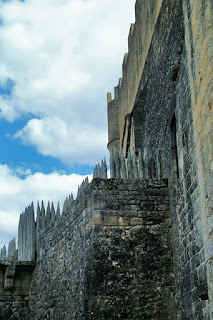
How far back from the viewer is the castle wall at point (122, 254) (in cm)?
661

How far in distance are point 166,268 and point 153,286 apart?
35 cm

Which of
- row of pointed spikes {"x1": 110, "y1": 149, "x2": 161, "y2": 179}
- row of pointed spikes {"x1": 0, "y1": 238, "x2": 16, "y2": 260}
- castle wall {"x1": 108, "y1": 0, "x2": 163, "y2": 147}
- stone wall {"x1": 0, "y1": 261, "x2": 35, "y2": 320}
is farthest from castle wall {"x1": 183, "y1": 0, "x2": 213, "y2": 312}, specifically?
row of pointed spikes {"x1": 0, "y1": 238, "x2": 16, "y2": 260}

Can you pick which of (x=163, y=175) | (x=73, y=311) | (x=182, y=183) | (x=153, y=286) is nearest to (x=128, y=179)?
(x=163, y=175)

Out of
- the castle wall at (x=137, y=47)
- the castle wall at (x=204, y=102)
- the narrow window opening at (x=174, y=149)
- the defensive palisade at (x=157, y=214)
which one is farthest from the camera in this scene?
the castle wall at (x=137, y=47)

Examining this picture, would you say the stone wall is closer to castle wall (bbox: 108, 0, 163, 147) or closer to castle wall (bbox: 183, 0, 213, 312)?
castle wall (bbox: 108, 0, 163, 147)

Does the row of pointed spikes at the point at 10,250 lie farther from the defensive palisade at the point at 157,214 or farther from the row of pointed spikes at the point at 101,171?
the row of pointed spikes at the point at 101,171

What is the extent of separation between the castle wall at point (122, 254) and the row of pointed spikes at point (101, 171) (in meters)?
0.22

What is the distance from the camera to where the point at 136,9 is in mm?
12172

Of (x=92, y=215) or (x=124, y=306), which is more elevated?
(x=92, y=215)

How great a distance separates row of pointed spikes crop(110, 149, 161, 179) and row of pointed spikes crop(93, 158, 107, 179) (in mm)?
158

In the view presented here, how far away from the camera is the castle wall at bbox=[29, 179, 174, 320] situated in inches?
260

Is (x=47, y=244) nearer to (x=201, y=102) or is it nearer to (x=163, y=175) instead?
(x=163, y=175)

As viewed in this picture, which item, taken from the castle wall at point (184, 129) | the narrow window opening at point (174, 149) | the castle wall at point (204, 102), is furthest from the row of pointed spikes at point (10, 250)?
the castle wall at point (204, 102)

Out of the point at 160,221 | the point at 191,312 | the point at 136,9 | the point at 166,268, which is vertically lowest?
the point at 191,312
